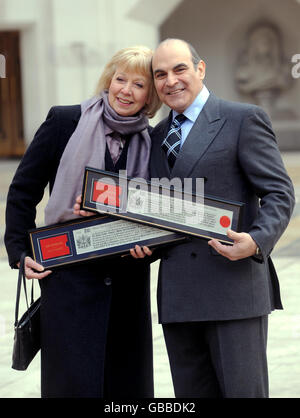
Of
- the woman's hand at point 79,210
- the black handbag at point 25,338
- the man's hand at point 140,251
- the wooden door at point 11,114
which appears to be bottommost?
the wooden door at point 11,114

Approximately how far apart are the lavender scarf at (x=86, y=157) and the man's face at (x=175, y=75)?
211 millimetres

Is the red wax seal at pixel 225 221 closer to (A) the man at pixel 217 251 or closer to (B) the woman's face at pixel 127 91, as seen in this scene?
(A) the man at pixel 217 251

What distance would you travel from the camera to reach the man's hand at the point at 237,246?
2.77 meters

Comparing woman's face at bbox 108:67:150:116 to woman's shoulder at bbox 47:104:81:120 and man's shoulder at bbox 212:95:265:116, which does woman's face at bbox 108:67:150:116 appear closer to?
woman's shoulder at bbox 47:104:81:120

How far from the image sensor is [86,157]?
313 cm

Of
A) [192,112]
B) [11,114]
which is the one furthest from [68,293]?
[11,114]

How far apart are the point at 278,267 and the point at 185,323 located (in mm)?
4533

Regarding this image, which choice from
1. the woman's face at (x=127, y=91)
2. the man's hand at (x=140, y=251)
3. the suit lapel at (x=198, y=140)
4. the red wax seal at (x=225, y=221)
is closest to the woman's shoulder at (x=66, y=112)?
the woman's face at (x=127, y=91)

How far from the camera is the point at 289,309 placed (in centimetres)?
601

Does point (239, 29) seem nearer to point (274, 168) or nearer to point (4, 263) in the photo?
point (4, 263)

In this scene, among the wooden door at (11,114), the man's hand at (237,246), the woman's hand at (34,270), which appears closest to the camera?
the man's hand at (237,246)

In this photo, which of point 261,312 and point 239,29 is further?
point 239,29

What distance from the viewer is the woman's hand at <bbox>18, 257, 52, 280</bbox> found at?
3.15 metres

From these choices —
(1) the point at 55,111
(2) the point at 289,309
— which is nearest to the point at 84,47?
(2) the point at 289,309
